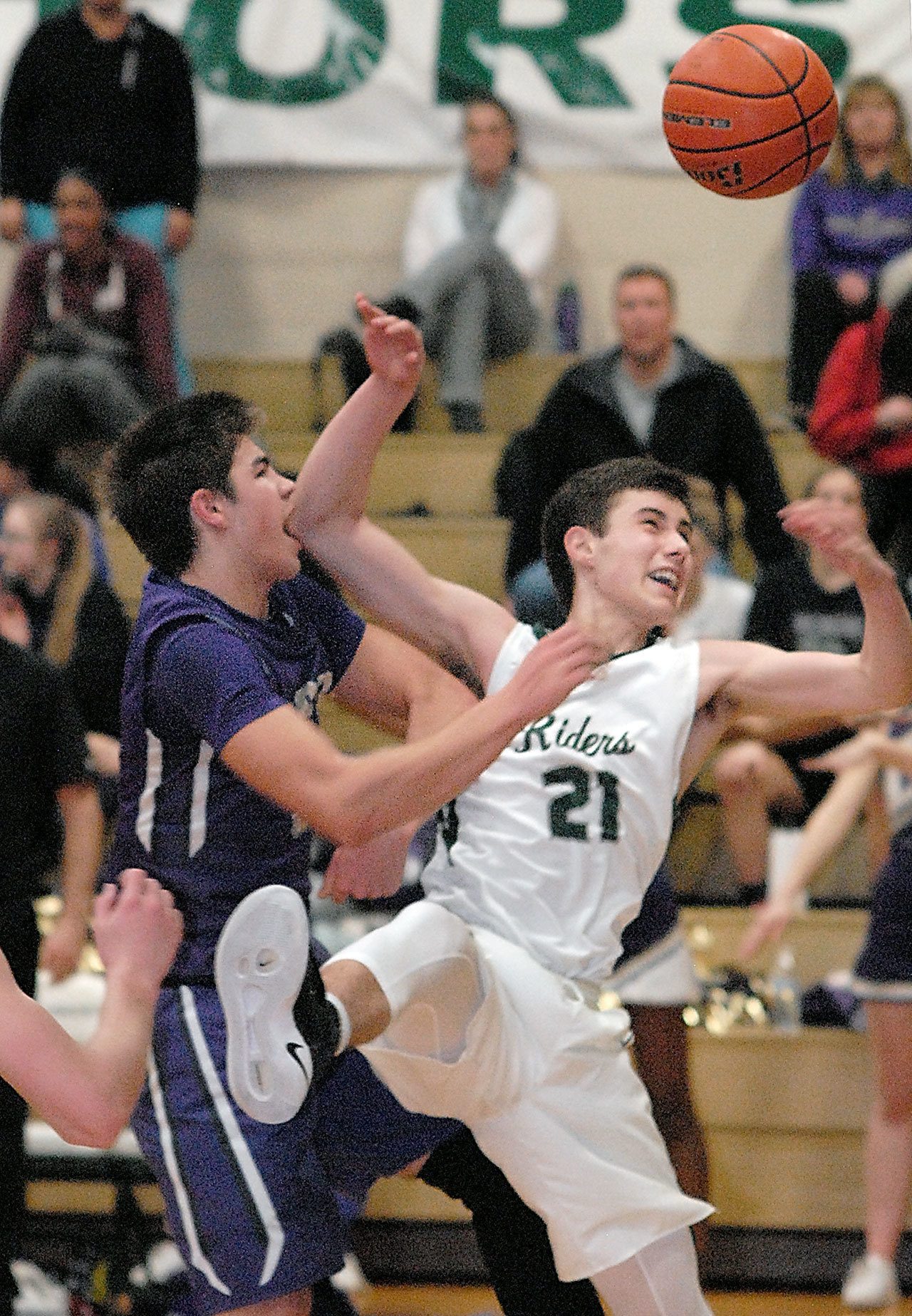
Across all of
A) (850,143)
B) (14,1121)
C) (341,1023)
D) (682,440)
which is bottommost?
(14,1121)

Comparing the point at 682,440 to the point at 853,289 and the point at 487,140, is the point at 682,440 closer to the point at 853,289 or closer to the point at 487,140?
the point at 853,289

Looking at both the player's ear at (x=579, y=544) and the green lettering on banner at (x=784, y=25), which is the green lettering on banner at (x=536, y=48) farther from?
the player's ear at (x=579, y=544)

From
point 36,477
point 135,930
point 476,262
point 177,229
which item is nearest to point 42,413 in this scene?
point 36,477

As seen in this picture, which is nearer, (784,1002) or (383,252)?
(784,1002)

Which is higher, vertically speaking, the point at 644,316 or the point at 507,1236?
the point at 644,316

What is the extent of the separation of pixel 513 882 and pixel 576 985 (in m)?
0.23

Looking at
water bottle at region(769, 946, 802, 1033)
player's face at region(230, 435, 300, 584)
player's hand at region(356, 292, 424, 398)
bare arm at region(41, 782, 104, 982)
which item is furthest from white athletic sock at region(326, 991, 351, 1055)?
water bottle at region(769, 946, 802, 1033)

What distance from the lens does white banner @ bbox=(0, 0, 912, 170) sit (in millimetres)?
8961

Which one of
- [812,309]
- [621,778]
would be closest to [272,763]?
[621,778]

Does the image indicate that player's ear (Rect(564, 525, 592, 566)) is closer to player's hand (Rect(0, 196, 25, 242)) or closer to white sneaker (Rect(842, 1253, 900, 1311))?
white sneaker (Rect(842, 1253, 900, 1311))

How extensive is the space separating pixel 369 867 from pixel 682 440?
11.4 ft

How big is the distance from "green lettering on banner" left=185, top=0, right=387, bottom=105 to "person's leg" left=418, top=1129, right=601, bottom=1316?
659 centimetres

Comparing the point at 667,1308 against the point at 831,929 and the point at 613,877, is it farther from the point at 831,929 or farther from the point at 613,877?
the point at 831,929

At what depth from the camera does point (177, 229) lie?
8312mm
